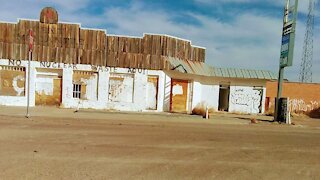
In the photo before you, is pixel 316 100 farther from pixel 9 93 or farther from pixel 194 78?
pixel 9 93

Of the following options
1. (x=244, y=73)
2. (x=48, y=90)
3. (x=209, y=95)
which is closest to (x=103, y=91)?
(x=48, y=90)

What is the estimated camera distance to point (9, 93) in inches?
984

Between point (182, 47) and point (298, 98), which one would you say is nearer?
point (182, 47)

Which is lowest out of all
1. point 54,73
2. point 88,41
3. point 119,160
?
point 119,160

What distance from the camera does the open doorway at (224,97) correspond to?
31.5 metres

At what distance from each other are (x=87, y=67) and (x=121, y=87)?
2.64 metres

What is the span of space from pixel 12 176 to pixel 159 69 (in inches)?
792

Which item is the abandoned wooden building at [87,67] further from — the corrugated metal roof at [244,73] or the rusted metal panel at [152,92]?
the corrugated metal roof at [244,73]

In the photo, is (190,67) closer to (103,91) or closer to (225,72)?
(225,72)

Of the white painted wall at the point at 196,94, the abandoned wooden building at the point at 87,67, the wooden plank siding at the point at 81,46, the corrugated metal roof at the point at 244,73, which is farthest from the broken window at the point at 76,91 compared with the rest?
the corrugated metal roof at the point at 244,73

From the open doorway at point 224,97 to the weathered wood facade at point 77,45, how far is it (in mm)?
7239

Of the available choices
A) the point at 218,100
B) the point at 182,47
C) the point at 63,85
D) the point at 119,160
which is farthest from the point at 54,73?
the point at 119,160

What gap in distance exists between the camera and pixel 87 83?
85.0ft

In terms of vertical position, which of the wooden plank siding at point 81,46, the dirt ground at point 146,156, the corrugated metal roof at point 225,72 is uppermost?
the wooden plank siding at point 81,46
